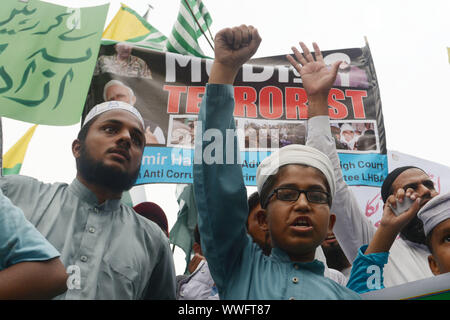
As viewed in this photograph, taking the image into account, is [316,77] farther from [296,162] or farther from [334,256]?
[334,256]

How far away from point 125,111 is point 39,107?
1115 millimetres

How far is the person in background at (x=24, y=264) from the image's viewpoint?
140cm

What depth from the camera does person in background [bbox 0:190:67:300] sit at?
4.61 feet

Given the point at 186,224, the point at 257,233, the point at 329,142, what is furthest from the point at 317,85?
the point at 186,224

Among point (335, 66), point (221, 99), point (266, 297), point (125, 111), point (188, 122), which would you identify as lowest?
point (266, 297)

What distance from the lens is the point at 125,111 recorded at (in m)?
2.79

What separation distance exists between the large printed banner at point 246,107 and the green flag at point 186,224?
0.57m

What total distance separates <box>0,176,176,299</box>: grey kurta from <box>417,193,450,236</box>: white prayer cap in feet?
4.34

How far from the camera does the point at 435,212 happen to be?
234 centimetres

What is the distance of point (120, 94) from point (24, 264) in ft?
9.87

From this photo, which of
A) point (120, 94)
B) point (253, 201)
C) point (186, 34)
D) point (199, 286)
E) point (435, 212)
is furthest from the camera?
point (186, 34)

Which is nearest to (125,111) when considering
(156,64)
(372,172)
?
(156,64)

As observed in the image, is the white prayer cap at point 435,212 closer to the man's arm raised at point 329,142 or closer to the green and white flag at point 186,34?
the man's arm raised at point 329,142
